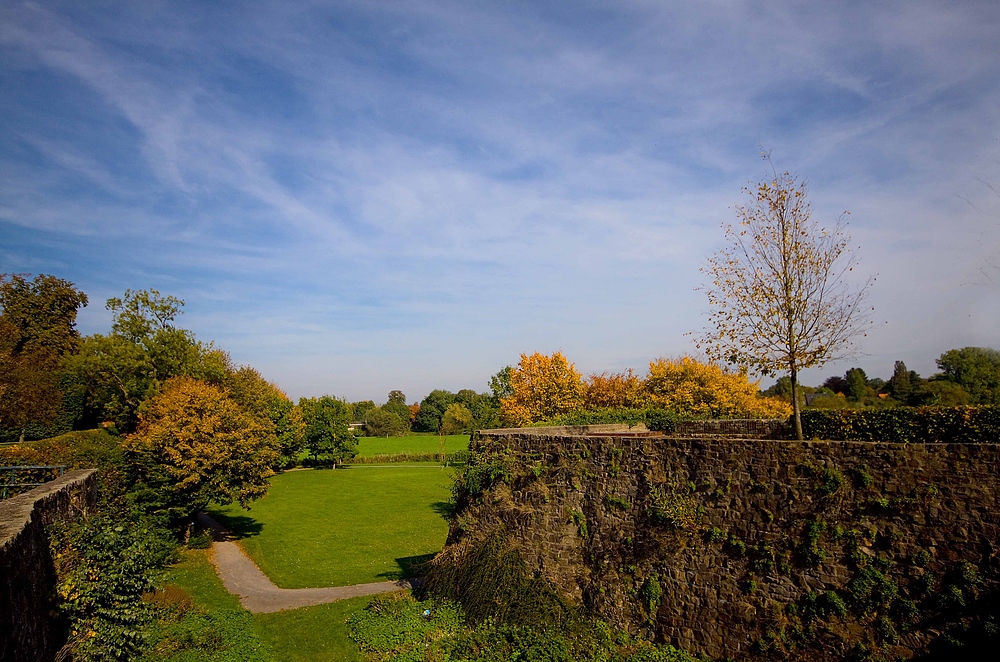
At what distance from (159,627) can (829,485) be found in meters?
15.8

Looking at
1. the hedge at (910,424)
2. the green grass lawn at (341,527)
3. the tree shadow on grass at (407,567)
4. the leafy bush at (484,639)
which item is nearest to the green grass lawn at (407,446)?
the green grass lawn at (341,527)

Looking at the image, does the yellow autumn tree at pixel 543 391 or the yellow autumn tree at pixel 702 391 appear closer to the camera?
the yellow autumn tree at pixel 702 391

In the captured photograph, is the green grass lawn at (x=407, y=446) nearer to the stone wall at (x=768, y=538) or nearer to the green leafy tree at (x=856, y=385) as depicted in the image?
the green leafy tree at (x=856, y=385)

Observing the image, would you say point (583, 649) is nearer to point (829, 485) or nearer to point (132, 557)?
point (829, 485)

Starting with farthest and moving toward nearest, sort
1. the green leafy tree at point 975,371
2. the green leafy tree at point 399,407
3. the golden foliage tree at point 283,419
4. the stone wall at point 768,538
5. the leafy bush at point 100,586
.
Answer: the green leafy tree at point 399,407, the golden foliage tree at point 283,419, the green leafy tree at point 975,371, the leafy bush at point 100,586, the stone wall at point 768,538

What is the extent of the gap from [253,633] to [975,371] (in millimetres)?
39617

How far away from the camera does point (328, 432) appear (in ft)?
191

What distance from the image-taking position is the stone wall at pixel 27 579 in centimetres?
602

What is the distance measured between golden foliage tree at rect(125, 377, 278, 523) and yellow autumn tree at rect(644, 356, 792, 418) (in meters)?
23.6

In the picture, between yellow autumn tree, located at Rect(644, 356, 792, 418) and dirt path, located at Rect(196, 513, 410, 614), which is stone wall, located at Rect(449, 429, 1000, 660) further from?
yellow autumn tree, located at Rect(644, 356, 792, 418)

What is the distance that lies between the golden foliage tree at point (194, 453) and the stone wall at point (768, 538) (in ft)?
53.9

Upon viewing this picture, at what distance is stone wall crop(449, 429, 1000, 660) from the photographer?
7.86 metres

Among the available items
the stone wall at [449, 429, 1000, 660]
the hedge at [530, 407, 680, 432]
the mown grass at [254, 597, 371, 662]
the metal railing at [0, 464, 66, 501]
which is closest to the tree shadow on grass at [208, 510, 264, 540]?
the mown grass at [254, 597, 371, 662]

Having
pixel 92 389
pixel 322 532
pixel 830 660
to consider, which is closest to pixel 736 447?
pixel 830 660
